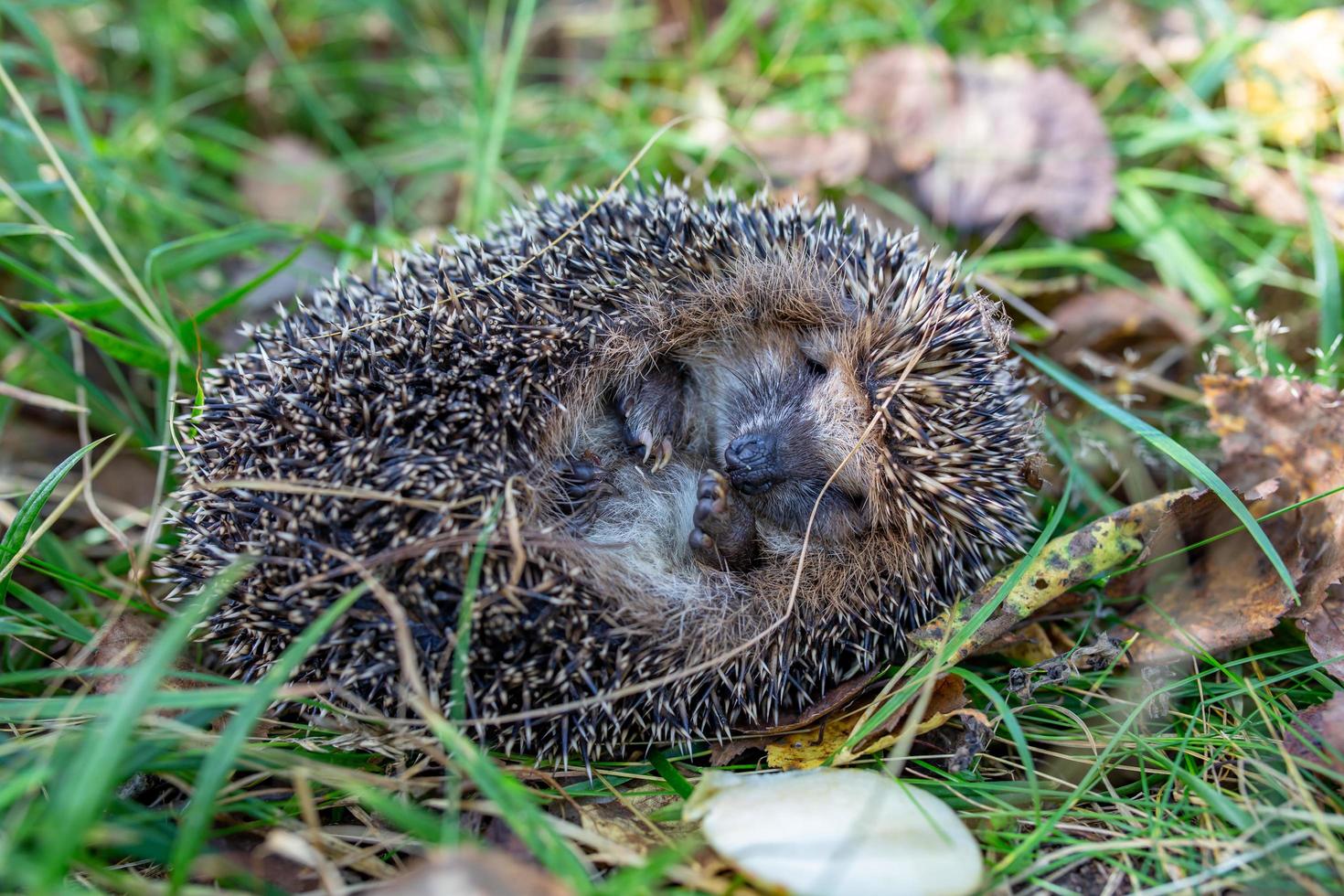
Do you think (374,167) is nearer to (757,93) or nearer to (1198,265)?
(757,93)

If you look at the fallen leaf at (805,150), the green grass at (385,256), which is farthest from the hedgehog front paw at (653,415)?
the fallen leaf at (805,150)

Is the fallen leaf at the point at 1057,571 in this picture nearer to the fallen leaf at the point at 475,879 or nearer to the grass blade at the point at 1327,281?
the grass blade at the point at 1327,281

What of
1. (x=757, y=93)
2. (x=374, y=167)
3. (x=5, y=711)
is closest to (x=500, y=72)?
(x=374, y=167)

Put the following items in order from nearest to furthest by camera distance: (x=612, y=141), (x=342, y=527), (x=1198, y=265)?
(x=342, y=527), (x=1198, y=265), (x=612, y=141)

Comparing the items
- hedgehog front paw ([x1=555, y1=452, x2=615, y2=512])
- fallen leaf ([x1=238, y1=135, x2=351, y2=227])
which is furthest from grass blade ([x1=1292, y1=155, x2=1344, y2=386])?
fallen leaf ([x1=238, y1=135, x2=351, y2=227])

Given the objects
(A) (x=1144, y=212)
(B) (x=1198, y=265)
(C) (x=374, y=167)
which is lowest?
(B) (x=1198, y=265)

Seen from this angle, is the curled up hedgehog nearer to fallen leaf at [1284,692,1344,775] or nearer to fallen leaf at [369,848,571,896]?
fallen leaf at [369,848,571,896]
